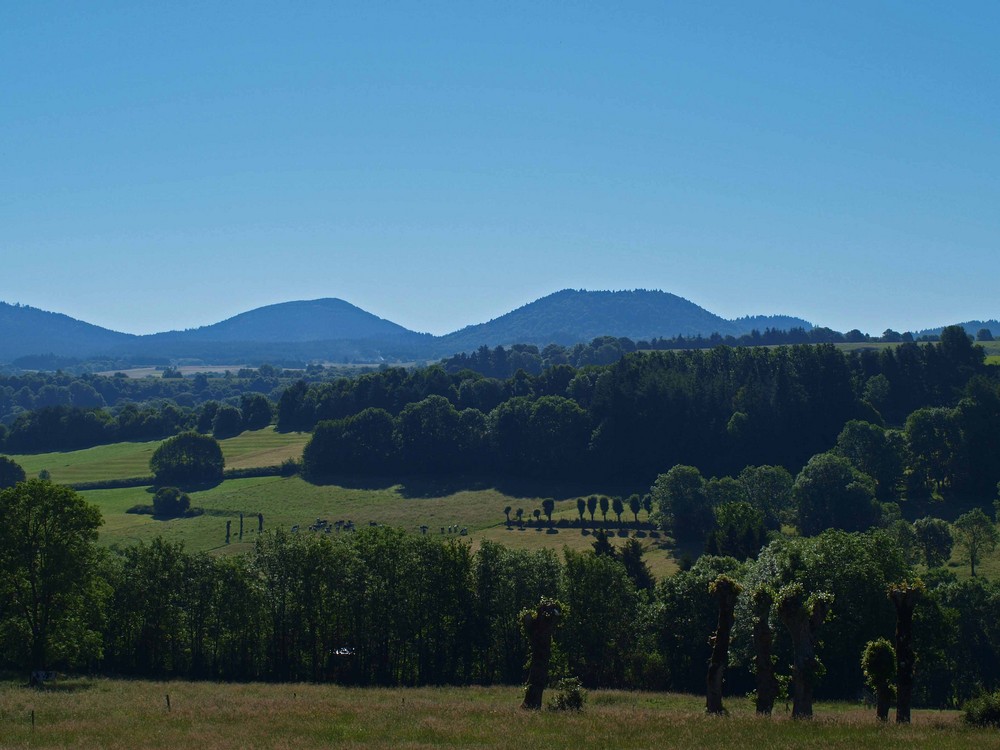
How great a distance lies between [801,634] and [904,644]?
346cm

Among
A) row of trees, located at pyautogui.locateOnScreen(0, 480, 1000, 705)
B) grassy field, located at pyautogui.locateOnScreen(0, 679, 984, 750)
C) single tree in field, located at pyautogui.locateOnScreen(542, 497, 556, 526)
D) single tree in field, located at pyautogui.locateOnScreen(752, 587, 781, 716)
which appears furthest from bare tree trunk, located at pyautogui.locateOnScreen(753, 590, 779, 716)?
single tree in field, located at pyautogui.locateOnScreen(542, 497, 556, 526)

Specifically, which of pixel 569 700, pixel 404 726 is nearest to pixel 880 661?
pixel 569 700

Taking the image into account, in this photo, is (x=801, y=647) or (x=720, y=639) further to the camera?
(x=720, y=639)

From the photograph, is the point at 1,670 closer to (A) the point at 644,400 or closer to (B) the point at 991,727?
(B) the point at 991,727

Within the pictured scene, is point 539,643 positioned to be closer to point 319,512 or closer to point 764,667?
point 764,667

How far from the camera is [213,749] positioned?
97.6 ft

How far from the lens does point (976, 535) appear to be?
91.9 m

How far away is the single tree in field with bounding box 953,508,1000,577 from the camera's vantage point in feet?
301

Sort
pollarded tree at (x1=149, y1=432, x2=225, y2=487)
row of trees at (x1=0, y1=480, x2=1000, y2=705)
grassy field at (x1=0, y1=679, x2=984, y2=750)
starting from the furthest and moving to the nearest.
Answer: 1. pollarded tree at (x1=149, y1=432, x2=225, y2=487)
2. row of trees at (x1=0, y1=480, x2=1000, y2=705)
3. grassy field at (x1=0, y1=679, x2=984, y2=750)

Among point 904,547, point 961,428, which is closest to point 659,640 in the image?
point 904,547

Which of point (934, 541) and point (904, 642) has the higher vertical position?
point (904, 642)

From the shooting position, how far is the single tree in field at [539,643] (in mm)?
39375

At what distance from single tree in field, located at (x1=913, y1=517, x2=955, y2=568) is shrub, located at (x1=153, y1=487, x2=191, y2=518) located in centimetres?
9345

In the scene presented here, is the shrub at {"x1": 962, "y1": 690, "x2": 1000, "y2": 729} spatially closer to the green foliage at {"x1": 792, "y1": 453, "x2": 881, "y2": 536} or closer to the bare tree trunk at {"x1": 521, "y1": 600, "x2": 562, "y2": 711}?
the bare tree trunk at {"x1": 521, "y1": 600, "x2": 562, "y2": 711}
